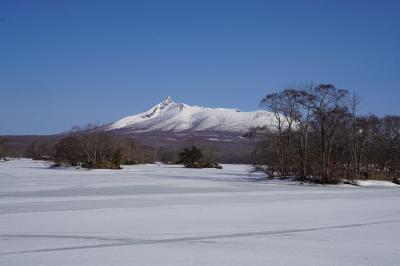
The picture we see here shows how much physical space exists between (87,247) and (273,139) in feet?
149

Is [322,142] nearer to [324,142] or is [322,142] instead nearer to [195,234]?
[324,142]

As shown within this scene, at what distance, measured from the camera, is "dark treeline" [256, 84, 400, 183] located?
48.2m

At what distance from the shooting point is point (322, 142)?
158ft

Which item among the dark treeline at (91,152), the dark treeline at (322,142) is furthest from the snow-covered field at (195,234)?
the dark treeline at (91,152)

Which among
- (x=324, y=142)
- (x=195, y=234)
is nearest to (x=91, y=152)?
(x=324, y=142)

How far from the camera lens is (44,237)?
12.8m

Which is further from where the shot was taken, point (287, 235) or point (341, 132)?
point (341, 132)

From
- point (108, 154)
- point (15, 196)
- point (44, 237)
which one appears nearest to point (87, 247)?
point (44, 237)

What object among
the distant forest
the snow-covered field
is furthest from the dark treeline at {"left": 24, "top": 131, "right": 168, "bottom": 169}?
the snow-covered field

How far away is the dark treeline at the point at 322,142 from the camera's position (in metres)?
48.2

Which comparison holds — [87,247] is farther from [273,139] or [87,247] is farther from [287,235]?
[273,139]

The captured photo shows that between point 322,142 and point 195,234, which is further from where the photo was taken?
point 322,142

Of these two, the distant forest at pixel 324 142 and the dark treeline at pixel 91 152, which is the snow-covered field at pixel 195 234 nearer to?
the distant forest at pixel 324 142

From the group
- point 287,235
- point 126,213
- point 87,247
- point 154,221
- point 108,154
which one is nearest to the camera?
point 87,247
